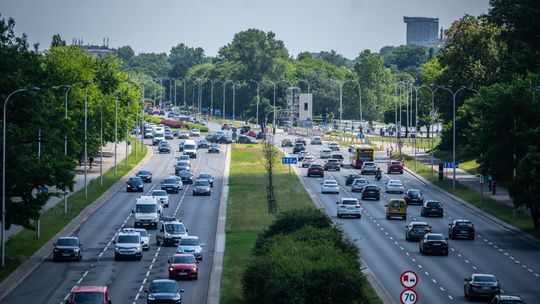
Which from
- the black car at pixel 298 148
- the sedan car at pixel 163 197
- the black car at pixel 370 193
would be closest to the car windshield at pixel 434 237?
the sedan car at pixel 163 197

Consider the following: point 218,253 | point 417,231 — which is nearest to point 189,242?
point 218,253

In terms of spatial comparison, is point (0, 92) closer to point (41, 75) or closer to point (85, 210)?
point (41, 75)

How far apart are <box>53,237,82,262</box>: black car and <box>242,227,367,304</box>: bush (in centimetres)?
2218

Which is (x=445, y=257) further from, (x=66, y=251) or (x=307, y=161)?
(x=307, y=161)

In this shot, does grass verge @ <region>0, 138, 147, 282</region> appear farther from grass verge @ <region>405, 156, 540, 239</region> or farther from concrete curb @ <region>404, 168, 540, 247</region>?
grass verge @ <region>405, 156, 540, 239</region>

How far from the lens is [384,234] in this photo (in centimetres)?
8525

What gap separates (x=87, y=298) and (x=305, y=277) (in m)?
9.81

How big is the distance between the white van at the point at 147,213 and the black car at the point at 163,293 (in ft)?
111

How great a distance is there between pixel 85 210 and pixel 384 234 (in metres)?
24.7

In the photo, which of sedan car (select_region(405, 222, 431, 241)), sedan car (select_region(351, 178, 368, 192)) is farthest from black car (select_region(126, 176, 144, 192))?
sedan car (select_region(405, 222, 431, 241))

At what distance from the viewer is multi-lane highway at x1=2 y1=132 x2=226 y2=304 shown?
196ft

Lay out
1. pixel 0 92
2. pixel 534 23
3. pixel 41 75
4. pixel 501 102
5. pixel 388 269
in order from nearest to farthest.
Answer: pixel 388 269 → pixel 0 92 → pixel 41 75 → pixel 501 102 → pixel 534 23

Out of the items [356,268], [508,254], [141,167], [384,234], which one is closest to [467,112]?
[141,167]

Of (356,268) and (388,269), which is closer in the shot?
(356,268)
